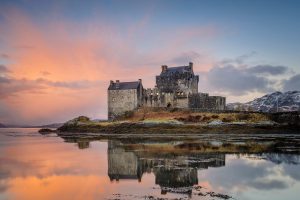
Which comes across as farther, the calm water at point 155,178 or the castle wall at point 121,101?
the castle wall at point 121,101

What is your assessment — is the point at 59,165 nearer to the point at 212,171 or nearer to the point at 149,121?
the point at 212,171

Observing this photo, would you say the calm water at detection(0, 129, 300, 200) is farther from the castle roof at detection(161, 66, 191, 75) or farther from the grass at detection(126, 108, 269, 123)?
the castle roof at detection(161, 66, 191, 75)

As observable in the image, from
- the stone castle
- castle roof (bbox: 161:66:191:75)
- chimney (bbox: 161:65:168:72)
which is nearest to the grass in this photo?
the stone castle

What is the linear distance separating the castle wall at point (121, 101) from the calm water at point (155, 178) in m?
55.1

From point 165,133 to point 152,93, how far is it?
19587 millimetres

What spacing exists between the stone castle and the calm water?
2175 inches

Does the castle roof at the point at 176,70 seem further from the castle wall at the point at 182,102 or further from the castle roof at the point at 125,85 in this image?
the castle roof at the point at 125,85

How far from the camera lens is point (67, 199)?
45.1 feet

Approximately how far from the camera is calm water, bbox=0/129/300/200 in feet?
48.2

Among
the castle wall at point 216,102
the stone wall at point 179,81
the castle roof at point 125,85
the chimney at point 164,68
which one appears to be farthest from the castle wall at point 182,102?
the chimney at point 164,68

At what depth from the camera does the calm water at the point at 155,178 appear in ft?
48.2

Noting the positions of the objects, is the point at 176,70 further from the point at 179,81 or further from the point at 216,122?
the point at 216,122

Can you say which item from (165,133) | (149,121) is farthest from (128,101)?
(165,133)

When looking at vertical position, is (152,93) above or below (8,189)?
above
